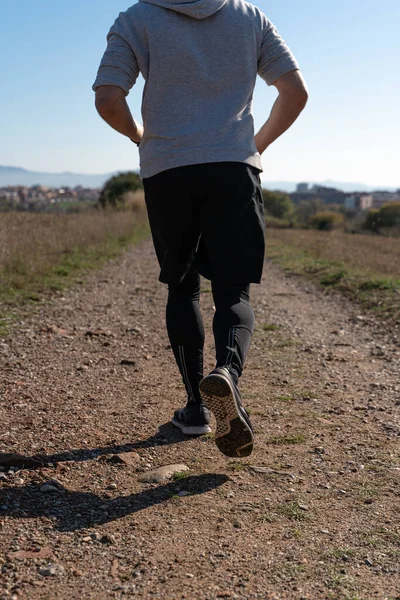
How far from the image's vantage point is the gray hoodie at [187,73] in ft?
8.82

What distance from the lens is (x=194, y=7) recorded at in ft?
8.80

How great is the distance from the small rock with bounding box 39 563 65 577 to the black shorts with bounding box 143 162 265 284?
1.27m

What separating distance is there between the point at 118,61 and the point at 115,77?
6cm

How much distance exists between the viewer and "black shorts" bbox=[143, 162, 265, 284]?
270 centimetres

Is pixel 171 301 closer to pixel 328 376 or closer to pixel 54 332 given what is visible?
pixel 328 376

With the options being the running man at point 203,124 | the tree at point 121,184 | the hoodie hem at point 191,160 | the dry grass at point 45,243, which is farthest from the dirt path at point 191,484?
the tree at point 121,184

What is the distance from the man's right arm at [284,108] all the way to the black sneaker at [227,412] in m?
1.11

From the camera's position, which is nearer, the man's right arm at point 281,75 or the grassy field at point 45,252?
the man's right arm at point 281,75

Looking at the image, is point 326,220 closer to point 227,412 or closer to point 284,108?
point 284,108

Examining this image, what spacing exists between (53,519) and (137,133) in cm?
158

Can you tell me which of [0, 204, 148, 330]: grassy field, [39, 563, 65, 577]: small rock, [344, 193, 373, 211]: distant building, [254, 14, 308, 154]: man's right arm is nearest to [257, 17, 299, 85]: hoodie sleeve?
[254, 14, 308, 154]: man's right arm

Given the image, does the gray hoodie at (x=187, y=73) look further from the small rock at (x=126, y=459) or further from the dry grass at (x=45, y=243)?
the dry grass at (x=45, y=243)

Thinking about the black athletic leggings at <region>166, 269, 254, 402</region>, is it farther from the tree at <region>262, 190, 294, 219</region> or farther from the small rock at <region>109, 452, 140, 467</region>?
the tree at <region>262, 190, 294, 219</region>

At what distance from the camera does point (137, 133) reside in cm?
293
